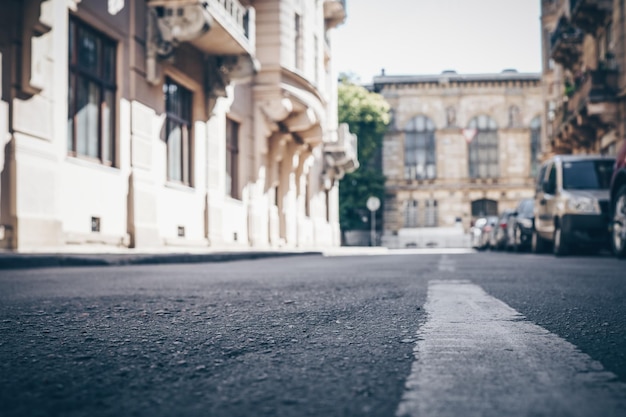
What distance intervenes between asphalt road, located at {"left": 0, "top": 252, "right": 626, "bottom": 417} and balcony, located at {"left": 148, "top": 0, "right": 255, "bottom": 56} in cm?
1028

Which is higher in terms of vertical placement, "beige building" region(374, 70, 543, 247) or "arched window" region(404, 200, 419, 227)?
"beige building" region(374, 70, 543, 247)

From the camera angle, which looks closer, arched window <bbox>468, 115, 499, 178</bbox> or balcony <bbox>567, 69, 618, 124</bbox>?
balcony <bbox>567, 69, 618, 124</bbox>

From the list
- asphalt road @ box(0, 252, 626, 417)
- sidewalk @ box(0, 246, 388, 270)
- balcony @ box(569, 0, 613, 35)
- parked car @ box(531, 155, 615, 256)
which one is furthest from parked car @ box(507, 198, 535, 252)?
asphalt road @ box(0, 252, 626, 417)

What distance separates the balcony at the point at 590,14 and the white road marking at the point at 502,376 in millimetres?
21693

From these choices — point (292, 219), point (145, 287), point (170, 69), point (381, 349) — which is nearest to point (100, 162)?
point (170, 69)

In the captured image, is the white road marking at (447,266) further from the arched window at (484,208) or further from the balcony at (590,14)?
the arched window at (484,208)

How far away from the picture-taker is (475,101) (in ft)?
162

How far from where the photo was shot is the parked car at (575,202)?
12.4 meters

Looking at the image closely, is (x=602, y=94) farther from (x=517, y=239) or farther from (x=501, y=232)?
(x=517, y=239)

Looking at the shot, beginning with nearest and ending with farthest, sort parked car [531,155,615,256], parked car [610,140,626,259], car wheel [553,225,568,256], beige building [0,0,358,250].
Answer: beige building [0,0,358,250] < parked car [610,140,626,259] < parked car [531,155,615,256] < car wheel [553,225,568,256]

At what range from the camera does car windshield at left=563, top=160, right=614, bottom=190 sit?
13.1 metres

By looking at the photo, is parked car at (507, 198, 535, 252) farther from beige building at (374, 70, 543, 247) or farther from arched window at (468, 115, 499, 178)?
arched window at (468, 115, 499, 178)

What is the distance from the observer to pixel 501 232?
73.2 ft

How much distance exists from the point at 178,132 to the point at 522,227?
911 cm
